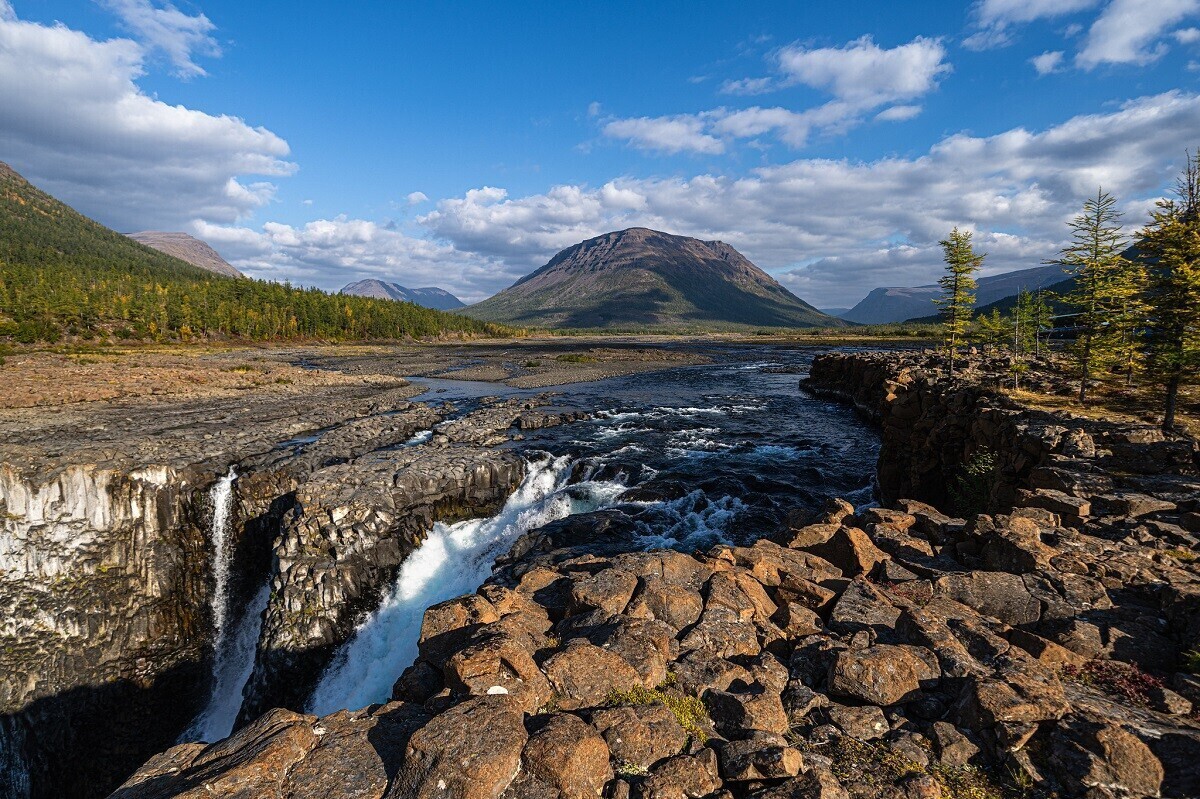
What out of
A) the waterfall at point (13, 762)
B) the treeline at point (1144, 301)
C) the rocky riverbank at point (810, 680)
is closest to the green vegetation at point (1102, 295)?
the treeline at point (1144, 301)

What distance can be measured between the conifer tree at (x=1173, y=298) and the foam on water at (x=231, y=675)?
118 ft

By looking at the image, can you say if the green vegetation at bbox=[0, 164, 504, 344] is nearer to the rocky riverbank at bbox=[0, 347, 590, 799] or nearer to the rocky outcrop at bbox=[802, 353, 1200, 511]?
the rocky riverbank at bbox=[0, 347, 590, 799]

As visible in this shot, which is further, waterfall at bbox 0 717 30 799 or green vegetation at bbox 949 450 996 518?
green vegetation at bbox 949 450 996 518

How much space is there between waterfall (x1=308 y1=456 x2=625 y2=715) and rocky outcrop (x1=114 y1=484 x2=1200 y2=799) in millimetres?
8110

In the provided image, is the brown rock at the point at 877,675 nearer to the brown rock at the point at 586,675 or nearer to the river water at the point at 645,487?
the brown rock at the point at 586,675

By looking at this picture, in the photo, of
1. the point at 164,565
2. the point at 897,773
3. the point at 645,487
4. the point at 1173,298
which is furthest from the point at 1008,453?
the point at 164,565

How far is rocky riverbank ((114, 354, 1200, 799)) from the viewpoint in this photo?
6625mm

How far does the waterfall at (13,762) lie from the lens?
16750 mm

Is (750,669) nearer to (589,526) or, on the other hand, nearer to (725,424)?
(589,526)

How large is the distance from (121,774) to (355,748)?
745 inches

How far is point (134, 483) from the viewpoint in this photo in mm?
22781

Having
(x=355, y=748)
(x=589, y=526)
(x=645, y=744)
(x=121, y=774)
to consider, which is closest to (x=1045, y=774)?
(x=645, y=744)

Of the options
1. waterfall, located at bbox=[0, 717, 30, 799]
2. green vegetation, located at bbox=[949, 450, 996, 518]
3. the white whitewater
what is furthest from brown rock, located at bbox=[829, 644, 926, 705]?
waterfall, located at bbox=[0, 717, 30, 799]

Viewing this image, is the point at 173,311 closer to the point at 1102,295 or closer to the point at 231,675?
the point at 231,675
